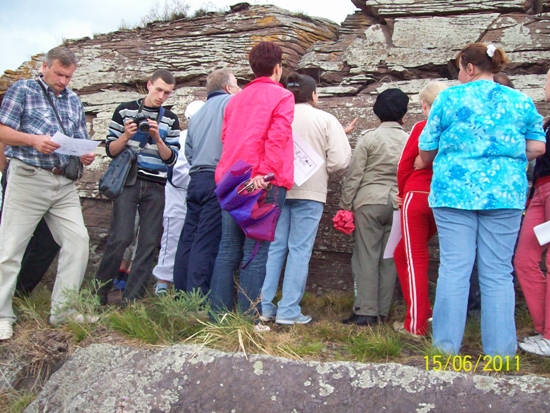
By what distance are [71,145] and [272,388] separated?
2527mm

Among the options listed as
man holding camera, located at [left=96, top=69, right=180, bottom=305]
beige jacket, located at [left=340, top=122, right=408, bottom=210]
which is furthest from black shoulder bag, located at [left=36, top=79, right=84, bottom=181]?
beige jacket, located at [left=340, top=122, right=408, bottom=210]

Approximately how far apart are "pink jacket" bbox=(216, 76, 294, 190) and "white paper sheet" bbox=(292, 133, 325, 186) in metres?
0.24

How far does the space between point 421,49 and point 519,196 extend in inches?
140

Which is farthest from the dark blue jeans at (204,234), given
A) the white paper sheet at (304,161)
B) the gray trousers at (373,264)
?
the gray trousers at (373,264)

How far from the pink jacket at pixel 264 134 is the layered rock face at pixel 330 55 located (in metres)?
1.86

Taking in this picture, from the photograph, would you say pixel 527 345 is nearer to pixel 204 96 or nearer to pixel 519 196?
pixel 519 196

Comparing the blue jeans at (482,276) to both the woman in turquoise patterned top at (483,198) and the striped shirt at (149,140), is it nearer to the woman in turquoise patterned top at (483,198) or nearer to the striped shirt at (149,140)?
the woman in turquoise patterned top at (483,198)

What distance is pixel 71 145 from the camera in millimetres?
4852

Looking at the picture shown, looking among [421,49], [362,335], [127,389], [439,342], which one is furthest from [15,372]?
[421,49]

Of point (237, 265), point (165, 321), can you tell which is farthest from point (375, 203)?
point (165, 321)

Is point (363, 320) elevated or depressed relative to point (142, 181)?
depressed

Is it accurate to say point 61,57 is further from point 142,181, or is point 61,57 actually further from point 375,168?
point 375,168
